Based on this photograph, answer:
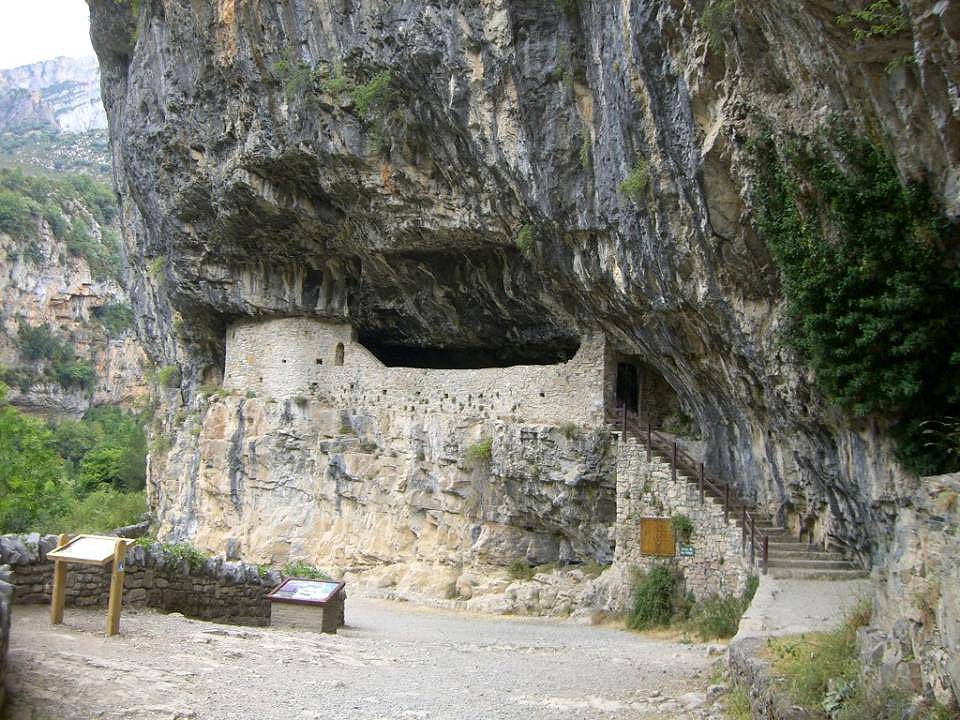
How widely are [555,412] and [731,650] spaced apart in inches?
439

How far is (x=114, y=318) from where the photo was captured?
71812mm

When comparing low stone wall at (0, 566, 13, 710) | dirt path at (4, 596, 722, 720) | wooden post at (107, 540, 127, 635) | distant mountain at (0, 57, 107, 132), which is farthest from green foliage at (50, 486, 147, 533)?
distant mountain at (0, 57, 107, 132)

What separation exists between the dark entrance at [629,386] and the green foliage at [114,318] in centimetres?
5918

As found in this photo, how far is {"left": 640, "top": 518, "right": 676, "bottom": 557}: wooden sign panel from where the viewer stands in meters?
17.1

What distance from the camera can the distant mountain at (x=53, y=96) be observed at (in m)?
128

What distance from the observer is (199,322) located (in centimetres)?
2584

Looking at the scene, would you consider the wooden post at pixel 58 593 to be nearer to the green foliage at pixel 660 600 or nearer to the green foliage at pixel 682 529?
the green foliage at pixel 660 600

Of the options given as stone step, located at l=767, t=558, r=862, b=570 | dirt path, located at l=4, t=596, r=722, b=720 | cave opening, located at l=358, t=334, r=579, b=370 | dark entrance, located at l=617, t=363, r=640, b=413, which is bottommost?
dirt path, located at l=4, t=596, r=722, b=720

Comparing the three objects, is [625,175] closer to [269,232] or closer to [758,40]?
[758,40]

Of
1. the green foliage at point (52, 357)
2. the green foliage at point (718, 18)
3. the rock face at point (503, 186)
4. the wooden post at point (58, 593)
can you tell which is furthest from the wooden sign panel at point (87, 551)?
the green foliage at point (52, 357)

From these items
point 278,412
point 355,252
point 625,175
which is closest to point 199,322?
point 278,412

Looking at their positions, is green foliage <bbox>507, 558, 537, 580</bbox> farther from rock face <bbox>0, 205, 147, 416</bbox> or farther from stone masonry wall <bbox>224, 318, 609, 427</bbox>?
rock face <bbox>0, 205, 147, 416</bbox>

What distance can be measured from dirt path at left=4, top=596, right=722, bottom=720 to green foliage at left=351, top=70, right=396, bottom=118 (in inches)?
415

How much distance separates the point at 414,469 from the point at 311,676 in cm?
1316
